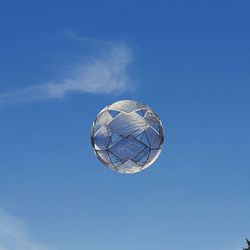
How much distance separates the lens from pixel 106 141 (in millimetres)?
25016

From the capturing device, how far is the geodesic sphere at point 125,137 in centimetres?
2481

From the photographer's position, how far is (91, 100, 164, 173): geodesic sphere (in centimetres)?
2481

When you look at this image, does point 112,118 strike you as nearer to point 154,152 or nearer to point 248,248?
point 154,152

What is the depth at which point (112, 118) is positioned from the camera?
2497 cm

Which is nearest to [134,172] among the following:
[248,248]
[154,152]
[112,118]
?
[154,152]

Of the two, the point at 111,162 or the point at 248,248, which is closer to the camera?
the point at 111,162

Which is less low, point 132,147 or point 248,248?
point 248,248

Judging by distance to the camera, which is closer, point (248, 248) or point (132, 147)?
point (132, 147)

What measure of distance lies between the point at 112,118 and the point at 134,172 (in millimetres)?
3125

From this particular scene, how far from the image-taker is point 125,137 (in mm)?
24688

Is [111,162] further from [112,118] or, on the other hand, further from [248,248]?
[248,248]

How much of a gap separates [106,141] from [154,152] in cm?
254

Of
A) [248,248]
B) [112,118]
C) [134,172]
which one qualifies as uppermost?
[248,248]

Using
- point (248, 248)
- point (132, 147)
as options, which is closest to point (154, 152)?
point (132, 147)
